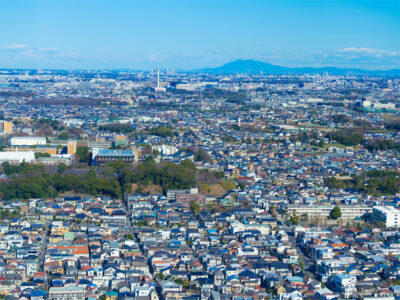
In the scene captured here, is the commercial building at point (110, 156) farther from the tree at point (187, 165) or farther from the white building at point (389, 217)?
the white building at point (389, 217)

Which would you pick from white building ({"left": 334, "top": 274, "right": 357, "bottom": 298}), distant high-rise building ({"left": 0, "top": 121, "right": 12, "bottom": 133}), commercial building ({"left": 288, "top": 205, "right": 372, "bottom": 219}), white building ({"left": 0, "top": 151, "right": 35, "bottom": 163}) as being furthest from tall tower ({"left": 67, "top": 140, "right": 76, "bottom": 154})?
white building ({"left": 334, "top": 274, "right": 357, "bottom": 298})

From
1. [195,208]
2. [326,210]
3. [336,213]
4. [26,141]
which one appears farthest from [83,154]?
[336,213]

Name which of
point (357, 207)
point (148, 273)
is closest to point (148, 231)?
point (148, 273)

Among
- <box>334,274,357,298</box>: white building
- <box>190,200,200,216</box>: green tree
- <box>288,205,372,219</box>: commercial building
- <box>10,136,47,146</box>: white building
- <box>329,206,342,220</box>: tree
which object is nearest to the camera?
<box>334,274,357,298</box>: white building

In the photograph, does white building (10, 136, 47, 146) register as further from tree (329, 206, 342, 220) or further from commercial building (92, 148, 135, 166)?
tree (329, 206, 342, 220)

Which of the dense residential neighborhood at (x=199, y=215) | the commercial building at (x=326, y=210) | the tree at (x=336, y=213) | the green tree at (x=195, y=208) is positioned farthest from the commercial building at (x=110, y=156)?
the tree at (x=336, y=213)

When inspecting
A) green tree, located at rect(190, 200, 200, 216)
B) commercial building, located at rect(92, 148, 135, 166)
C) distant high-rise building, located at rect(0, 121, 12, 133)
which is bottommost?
distant high-rise building, located at rect(0, 121, 12, 133)

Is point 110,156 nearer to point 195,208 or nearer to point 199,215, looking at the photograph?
point 195,208

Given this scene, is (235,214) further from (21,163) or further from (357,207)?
(21,163)
